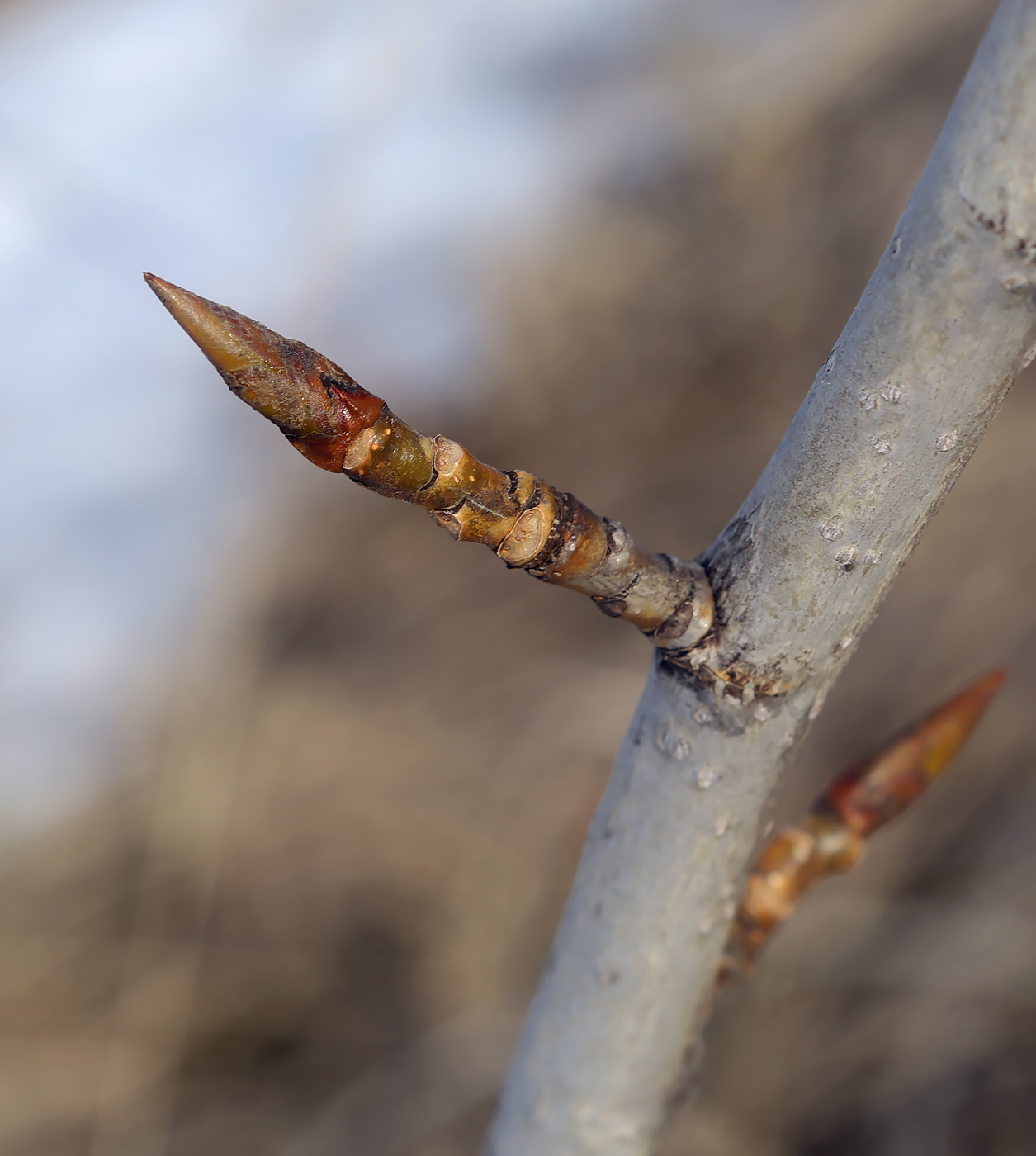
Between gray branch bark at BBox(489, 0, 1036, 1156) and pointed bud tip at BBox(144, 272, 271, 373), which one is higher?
pointed bud tip at BBox(144, 272, 271, 373)

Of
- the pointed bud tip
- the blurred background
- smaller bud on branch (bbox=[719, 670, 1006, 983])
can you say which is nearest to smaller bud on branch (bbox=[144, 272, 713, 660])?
the pointed bud tip

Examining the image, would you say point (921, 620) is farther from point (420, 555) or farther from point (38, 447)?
point (38, 447)

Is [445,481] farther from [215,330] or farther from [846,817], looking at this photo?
[846,817]

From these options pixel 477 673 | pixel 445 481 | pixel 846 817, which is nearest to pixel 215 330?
pixel 445 481

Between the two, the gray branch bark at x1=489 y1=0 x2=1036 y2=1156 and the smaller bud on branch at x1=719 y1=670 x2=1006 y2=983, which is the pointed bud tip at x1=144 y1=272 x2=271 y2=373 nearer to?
the gray branch bark at x1=489 y1=0 x2=1036 y2=1156

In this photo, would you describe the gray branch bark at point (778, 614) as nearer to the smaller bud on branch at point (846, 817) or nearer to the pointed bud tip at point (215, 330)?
the smaller bud on branch at point (846, 817)

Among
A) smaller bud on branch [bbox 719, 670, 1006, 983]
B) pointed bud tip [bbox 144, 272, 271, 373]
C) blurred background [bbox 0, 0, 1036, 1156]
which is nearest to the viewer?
pointed bud tip [bbox 144, 272, 271, 373]

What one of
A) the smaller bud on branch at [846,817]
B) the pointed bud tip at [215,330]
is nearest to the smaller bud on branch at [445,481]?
the pointed bud tip at [215,330]
